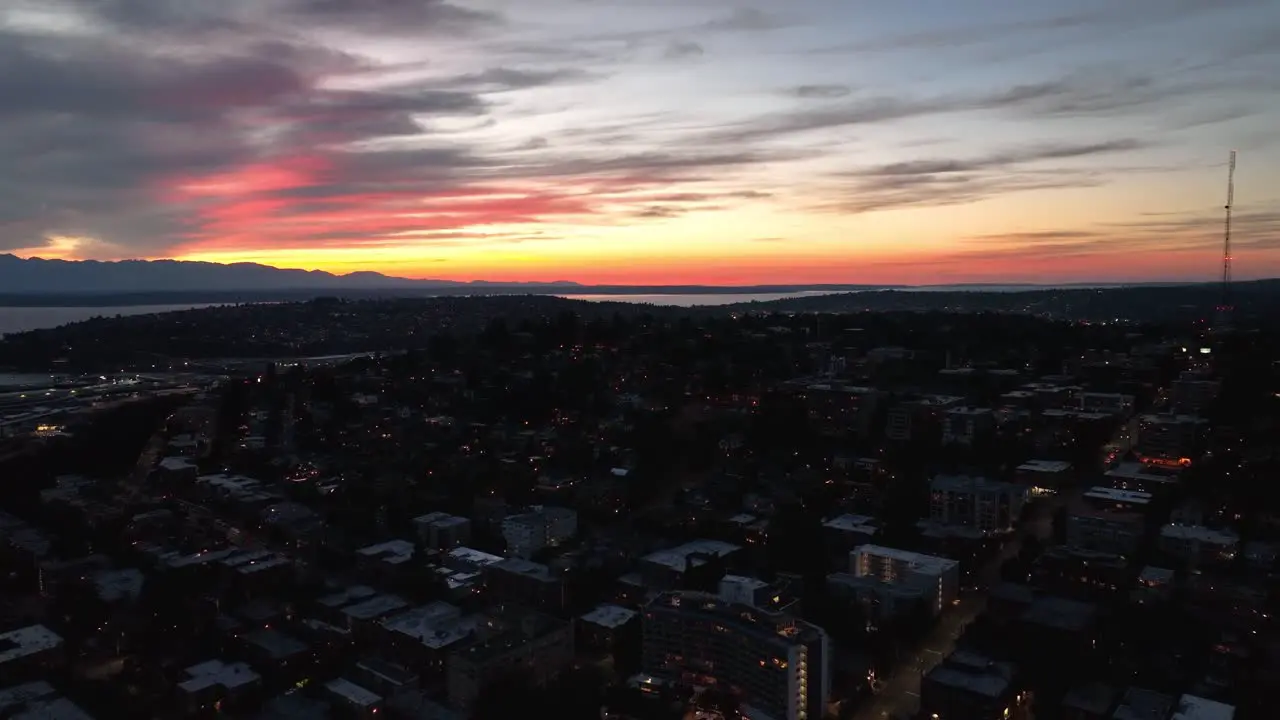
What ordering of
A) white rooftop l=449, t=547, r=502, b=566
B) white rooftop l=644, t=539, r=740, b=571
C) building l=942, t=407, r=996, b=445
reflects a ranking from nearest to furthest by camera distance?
white rooftop l=644, t=539, r=740, b=571 < white rooftop l=449, t=547, r=502, b=566 < building l=942, t=407, r=996, b=445

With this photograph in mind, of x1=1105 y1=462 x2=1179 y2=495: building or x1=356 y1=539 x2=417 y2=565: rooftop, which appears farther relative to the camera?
x1=1105 y1=462 x2=1179 y2=495: building

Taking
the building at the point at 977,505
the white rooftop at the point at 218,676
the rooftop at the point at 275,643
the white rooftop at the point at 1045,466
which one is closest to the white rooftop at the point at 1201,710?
the building at the point at 977,505

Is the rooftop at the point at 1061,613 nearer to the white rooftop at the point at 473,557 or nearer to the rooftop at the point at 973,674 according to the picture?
the rooftop at the point at 973,674

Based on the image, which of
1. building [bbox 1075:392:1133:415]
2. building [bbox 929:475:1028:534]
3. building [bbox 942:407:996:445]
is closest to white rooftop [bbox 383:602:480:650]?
building [bbox 929:475:1028:534]

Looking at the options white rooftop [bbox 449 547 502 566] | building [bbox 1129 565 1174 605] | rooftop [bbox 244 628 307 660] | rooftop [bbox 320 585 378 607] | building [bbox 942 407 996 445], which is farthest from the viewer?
building [bbox 942 407 996 445]

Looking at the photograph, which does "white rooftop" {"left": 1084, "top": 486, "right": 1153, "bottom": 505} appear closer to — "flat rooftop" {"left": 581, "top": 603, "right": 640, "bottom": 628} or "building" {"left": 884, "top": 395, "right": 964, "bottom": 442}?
"building" {"left": 884, "top": 395, "right": 964, "bottom": 442}
